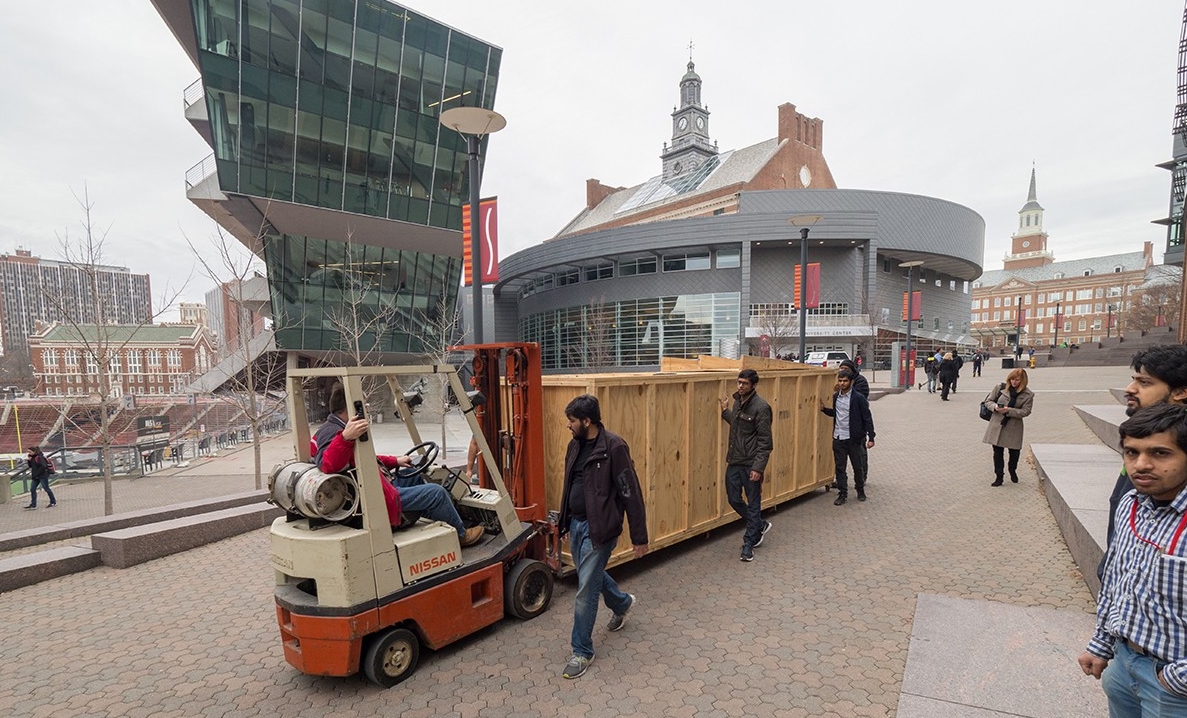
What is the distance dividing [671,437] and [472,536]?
2418 mm

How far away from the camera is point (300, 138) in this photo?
22594 millimetres

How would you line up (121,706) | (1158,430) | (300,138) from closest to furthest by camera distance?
(1158,430)
(121,706)
(300,138)

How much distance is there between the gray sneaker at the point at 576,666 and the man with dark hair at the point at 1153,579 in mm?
2847

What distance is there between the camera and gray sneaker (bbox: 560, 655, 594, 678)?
3730 millimetres

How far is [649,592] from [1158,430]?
4.10 metres

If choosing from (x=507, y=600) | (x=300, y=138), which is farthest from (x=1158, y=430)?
(x=300, y=138)

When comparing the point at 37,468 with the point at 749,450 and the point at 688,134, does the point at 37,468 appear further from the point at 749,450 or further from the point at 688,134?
the point at 688,134

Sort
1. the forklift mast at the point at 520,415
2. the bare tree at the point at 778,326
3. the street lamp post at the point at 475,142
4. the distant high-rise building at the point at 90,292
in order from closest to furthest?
the forklift mast at the point at 520,415
the street lamp post at the point at 475,142
the distant high-rise building at the point at 90,292
the bare tree at the point at 778,326

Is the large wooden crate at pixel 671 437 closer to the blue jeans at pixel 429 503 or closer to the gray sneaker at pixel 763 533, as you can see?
the gray sneaker at pixel 763 533

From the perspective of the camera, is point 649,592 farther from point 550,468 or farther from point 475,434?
point 475,434

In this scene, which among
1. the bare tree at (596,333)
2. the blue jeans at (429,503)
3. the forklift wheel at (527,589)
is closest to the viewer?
the blue jeans at (429,503)

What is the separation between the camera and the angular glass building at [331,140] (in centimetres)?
2122

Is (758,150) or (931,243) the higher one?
(758,150)

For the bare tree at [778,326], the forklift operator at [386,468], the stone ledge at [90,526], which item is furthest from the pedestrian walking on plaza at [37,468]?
Answer: the bare tree at [778,326]
